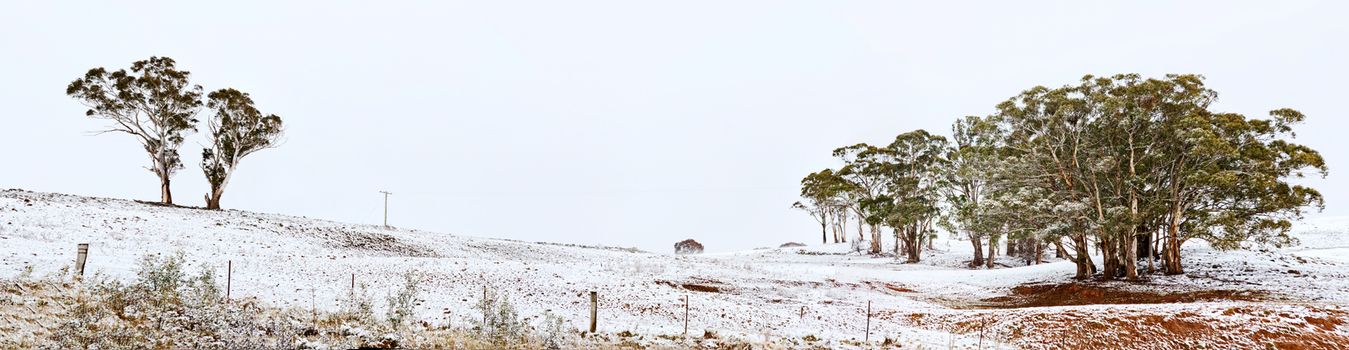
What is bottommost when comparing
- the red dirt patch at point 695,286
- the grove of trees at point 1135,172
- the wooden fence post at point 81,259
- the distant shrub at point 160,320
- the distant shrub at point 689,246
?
the distant shrub at point 689,246

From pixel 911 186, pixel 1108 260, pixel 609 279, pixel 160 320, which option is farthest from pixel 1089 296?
pixel 160 320

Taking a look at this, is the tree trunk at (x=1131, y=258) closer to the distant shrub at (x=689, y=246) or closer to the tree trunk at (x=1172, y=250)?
the tree trunk at (x=1172, y=250)

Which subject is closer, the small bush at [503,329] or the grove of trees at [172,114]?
the small bush at [503,329]

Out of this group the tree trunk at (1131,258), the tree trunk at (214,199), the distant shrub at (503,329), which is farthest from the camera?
the tree trunk at (214,199)

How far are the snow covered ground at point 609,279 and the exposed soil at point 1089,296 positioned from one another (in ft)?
3.02

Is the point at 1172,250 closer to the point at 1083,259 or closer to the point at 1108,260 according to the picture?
the point at 1108,260

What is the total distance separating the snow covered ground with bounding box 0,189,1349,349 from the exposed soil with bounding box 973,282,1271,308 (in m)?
0.92

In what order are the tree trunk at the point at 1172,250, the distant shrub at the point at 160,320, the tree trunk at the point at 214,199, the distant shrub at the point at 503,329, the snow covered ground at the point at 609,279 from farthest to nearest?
the tree trunk at the point at 214,199, the tree trunk at the point at 1172,250, the snow covered ground at the point at 609,279, the distant shrub at the point at 503,329, the distant shrub at the point at 160,320

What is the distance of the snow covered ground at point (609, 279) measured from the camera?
15.7 m

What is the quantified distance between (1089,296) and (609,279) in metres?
18.5

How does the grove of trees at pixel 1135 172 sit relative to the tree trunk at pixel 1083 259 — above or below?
above

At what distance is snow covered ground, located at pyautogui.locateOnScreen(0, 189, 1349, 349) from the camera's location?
1570cm

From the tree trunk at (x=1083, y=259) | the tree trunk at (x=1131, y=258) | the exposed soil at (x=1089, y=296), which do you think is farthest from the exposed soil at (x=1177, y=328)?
the tree trunk at (x=1083, y=259)

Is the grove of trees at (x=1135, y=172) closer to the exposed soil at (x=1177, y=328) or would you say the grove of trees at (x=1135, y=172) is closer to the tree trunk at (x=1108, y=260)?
the tree trunk at (x=1108, y=260)
